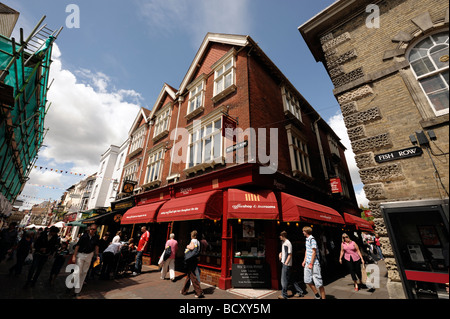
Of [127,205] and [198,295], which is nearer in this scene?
[198,295]

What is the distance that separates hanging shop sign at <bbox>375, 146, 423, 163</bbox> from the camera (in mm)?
4609

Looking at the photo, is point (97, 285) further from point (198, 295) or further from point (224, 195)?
point (224, 195)

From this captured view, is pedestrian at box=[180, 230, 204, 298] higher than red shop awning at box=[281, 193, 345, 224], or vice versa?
red shop awning at box=[281, 193, 345, 224]

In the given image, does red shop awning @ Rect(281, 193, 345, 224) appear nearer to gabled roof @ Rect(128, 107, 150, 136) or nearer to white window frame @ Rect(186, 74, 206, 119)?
white window frame @ Rect(186, 74, 206, 119)

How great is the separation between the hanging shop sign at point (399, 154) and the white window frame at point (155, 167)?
1255cm

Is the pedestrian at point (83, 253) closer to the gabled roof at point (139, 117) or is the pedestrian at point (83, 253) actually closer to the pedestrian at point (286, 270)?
the pedestrian at point (286, 270)

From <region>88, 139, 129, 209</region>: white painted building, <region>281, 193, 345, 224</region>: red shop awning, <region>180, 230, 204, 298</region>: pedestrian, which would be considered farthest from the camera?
<region>88, 139, 129, 209</region>: white painted building

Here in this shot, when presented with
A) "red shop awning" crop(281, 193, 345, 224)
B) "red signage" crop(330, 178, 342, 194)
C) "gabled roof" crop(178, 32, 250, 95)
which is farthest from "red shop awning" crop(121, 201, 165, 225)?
"red signage" crop(330, 178, 342, 194)

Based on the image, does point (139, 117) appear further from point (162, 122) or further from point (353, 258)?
Result: point (353, 258)

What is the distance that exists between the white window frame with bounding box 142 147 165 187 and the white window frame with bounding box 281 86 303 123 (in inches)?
392

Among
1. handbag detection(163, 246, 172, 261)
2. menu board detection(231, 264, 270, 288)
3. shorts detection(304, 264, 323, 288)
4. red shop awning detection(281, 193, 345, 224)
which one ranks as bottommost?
menu board detection(231, 264, 270, 288)

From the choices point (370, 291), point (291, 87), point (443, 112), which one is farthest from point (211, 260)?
point (291, 87)

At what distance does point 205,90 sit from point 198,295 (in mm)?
11441

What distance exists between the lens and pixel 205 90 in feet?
40.7
